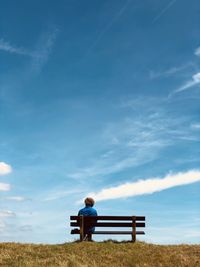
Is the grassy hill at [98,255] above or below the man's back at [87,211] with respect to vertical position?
below

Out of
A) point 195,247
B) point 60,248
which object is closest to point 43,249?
point 60,248

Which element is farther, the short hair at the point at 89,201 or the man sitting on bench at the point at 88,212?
the short hair at the point at 89,201

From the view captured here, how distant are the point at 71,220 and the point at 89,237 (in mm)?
1367

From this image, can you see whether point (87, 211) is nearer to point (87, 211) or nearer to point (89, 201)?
point (87, 211)

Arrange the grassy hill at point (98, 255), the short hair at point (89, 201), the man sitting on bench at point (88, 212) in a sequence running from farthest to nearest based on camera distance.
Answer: the short hair at point (89, 201) < the man sitting on bench at point (88, 212) < the grassy hill at point (98, 255)

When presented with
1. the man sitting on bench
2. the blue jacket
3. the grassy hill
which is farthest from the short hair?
the grassy hill

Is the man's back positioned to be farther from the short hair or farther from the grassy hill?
the grassy hill

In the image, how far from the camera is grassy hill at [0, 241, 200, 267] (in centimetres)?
2372

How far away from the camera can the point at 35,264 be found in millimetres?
23188

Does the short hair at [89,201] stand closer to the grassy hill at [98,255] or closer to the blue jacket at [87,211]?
the blue jacket at [87,211]

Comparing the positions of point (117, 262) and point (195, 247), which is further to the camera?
point (195, 247)

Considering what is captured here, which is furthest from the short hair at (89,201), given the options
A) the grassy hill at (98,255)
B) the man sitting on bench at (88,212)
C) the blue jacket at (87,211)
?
the grassy hill at (98,255)

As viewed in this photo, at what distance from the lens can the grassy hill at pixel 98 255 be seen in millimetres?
23719

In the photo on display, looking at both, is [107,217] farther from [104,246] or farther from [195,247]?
[195,247]
